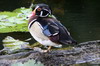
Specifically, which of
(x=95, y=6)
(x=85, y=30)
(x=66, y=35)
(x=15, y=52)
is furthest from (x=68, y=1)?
(x=66, y=35)

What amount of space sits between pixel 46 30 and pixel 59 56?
24.5 inches

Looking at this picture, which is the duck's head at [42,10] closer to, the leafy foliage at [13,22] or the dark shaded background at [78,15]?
the leafy foliage at [13,22]

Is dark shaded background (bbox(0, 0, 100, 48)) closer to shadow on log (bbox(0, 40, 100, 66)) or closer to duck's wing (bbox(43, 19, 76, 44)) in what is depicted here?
shadow on log (bbox(0, 40, 100, 66))

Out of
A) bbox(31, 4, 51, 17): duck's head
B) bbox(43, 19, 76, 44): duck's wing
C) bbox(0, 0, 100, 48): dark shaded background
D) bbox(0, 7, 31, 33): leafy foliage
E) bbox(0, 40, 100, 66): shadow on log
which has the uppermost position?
bbox(31, 4, 51, 17): duck's head

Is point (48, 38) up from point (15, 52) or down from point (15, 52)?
up

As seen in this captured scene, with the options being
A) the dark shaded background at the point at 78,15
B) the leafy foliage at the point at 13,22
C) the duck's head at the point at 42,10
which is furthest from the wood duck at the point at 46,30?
the dark shaded background at the point at 78,15

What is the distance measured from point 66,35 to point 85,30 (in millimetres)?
2628

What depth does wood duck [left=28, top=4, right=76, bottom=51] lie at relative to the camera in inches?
122

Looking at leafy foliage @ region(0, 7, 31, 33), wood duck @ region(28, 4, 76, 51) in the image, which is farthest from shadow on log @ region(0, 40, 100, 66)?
leafy foliage @ region(0, 7, 31, 33)

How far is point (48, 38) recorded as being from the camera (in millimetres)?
3141

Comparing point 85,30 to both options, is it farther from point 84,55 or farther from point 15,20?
point 84,55

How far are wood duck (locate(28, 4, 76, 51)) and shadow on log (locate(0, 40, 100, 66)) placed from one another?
29 cm

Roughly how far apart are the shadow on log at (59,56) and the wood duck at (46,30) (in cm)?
29

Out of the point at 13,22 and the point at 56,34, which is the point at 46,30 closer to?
the point at 56,34
